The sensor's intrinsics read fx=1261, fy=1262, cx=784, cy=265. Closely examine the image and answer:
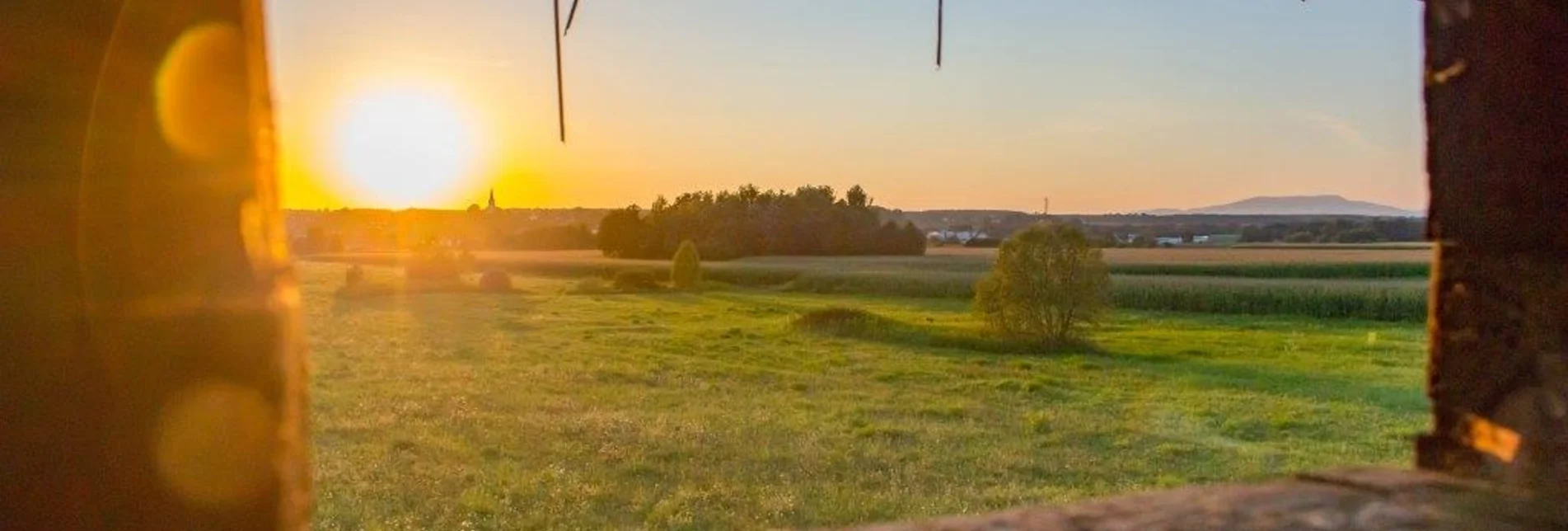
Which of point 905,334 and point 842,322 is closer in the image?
point 905,334

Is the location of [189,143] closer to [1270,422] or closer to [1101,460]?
[1101,460]

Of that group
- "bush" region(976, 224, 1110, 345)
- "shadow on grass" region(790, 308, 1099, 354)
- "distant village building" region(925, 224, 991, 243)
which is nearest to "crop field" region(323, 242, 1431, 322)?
"distant village building" region(925, 224, 991, 243)

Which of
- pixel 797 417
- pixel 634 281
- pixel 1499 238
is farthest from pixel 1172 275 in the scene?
pixel 1499 238

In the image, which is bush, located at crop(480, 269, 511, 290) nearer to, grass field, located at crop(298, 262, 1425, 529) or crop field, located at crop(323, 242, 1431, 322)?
crop field, located at crop(323, 242, 1431, 322)

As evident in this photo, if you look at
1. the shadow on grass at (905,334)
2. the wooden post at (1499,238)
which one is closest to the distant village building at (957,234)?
the shadow on grass at (905,334)

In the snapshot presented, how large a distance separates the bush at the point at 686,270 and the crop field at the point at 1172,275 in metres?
3.27

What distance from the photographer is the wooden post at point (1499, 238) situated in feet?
4.92

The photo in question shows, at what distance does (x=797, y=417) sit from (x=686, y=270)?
27.8 meters

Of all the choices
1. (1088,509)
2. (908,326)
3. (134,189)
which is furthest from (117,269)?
(908,326)

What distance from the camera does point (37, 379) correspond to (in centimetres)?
68

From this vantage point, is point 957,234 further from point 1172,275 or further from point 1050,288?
point 1050,288

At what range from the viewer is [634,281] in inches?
1779

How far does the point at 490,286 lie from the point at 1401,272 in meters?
30.6

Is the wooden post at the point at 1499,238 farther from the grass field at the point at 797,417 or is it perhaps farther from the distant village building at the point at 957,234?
the distant village building at the point at 957,234
